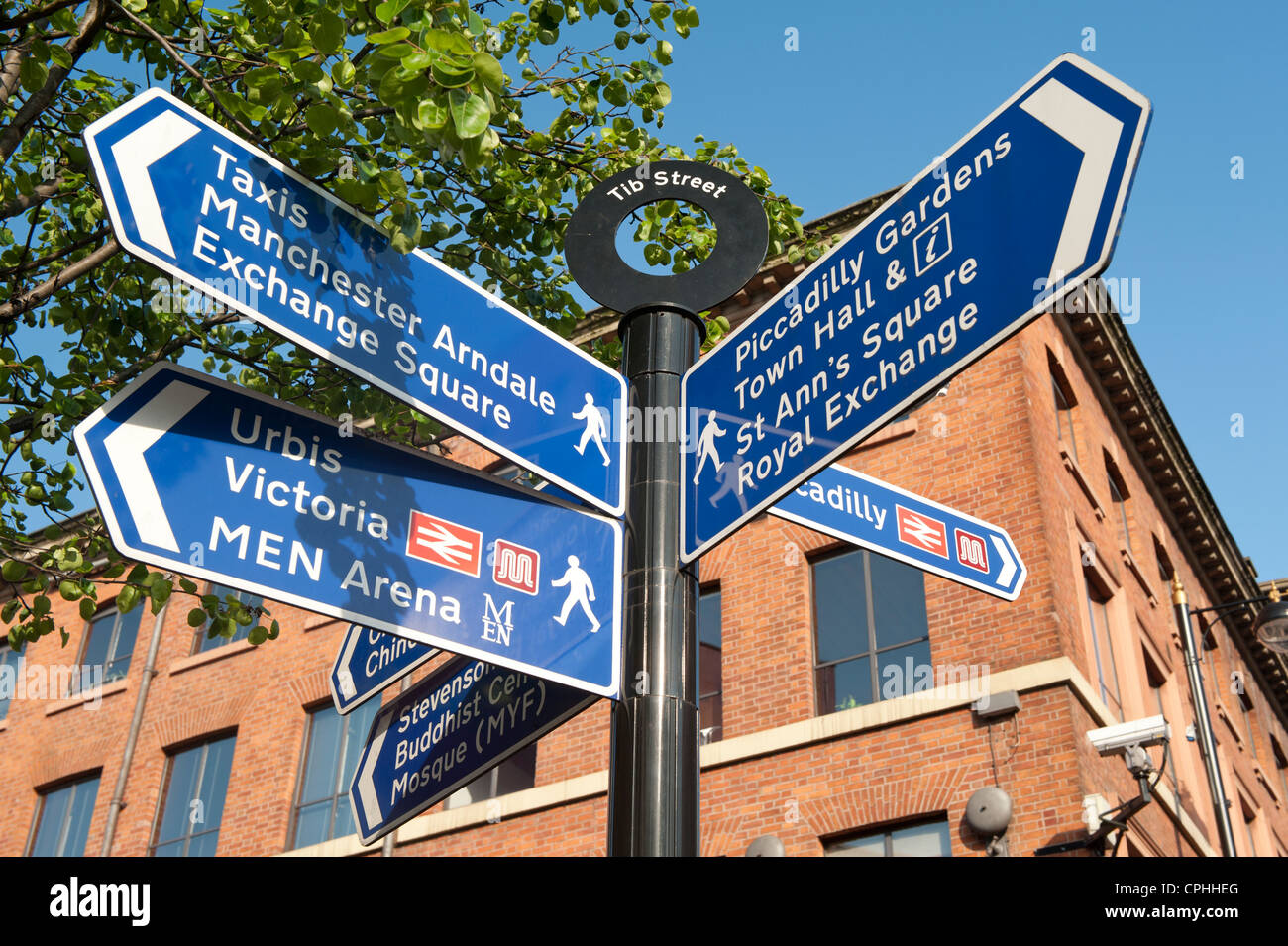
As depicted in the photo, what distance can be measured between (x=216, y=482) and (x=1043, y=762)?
37.4 feet

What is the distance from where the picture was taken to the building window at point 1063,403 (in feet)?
57.0

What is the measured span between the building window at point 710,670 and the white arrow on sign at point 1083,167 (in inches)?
504

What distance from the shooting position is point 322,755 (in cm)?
1809

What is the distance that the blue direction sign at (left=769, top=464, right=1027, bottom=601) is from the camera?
130 inches

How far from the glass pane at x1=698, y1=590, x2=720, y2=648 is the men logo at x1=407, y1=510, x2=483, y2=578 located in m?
13.0

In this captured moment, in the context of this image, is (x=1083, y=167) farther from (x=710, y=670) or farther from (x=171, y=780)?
(x=171, y=780)

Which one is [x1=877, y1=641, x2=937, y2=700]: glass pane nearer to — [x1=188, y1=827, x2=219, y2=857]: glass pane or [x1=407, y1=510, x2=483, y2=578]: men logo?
[x1=188, y1=827, x2=219, y2=857]: glass pane

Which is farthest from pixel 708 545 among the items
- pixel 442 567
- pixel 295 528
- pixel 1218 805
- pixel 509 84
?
pixel 1218 805

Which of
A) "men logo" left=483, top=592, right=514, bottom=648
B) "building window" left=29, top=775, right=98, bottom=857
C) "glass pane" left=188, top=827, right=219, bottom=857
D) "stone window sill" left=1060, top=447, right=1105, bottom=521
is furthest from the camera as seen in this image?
"building window" left=29, top=775, right=98, bottom=857

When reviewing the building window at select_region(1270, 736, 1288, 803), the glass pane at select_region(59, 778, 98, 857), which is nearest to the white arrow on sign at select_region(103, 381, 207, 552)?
the glass pane at select_region(59, 778, 98, 857)

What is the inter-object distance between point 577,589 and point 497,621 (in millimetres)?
204
